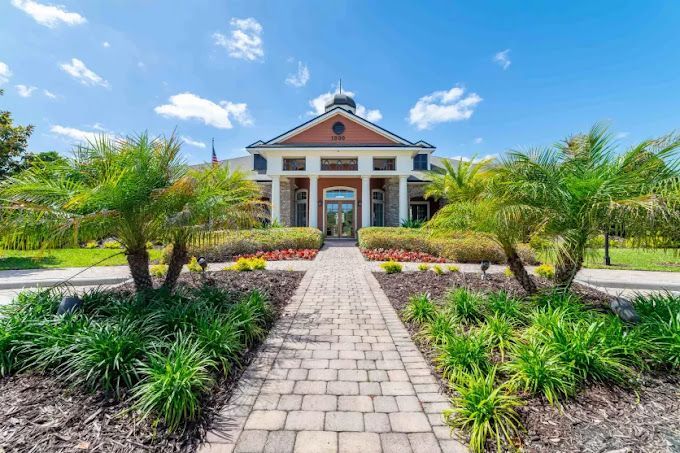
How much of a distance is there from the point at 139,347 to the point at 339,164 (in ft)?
62.1

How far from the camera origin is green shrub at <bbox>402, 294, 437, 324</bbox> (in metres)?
4.51

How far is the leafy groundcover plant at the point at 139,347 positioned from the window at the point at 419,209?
20648 millimetres

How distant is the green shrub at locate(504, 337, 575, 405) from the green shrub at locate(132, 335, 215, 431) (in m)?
2.73

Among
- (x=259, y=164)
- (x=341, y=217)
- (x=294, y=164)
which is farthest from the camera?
(x=259, y=164)

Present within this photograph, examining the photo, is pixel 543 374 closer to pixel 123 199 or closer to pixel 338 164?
pixel 123 199

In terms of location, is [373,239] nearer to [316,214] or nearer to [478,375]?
[316,214]

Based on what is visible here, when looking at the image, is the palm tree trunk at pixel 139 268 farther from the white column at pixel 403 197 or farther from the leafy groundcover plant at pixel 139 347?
the white column at pixel 403 197

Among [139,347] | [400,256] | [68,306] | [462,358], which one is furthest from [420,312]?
[400,256]

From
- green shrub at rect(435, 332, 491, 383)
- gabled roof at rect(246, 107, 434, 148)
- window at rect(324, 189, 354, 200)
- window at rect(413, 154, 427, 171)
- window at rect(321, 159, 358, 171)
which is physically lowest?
green shrub at rect(435, 332, 491, 383)

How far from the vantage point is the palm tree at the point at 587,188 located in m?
3.95

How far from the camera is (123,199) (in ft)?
13.4

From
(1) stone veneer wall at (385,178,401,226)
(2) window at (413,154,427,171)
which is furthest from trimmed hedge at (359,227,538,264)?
(2) window at (413,154,427,171)

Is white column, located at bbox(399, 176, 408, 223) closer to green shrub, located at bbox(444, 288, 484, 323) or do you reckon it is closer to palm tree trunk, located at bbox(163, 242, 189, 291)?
green shrub, located at bbox(444, 288, 484, 323)

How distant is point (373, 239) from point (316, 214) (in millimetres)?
7959
